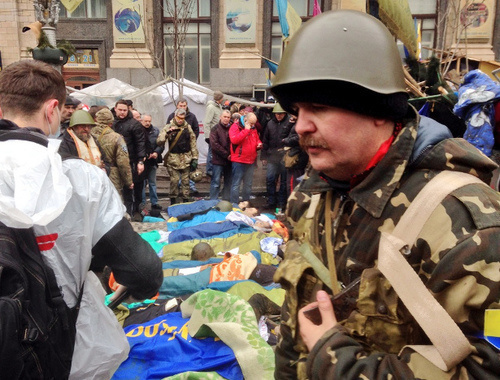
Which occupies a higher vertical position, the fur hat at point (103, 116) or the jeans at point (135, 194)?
the fur hat at point (103, 116)

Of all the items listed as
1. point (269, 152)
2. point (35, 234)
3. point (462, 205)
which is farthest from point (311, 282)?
point (269, 152)

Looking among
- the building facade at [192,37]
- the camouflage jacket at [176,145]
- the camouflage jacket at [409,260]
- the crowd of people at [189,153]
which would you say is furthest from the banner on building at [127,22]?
the camouflage jacket at [409,260]

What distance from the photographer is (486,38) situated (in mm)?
16453

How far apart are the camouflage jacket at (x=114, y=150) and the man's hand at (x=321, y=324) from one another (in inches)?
246

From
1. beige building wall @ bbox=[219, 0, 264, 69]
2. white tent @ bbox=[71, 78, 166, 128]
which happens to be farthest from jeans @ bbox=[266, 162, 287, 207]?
beige building wall @ bbox=[219, 0, 264, 69]

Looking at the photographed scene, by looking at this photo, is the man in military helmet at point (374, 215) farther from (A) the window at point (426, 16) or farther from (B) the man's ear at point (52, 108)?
(A) the window at point (426, 16)

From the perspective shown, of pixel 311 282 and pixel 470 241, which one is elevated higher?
pixel 470 241

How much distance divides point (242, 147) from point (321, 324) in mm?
7244

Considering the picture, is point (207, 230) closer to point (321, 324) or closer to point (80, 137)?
point (80, 137)

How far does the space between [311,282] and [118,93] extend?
1243 cm

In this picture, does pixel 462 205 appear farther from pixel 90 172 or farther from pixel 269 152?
pixel 269 152

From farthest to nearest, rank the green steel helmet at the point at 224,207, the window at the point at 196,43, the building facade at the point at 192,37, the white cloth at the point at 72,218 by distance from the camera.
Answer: the window at the point at 196,43 < the building facade at the point at 192,37 < the green steel helmet at the point at 224,207 < the white cloth at the point at 72,218

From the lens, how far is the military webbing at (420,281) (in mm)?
1022

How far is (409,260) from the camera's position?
1139 mm
